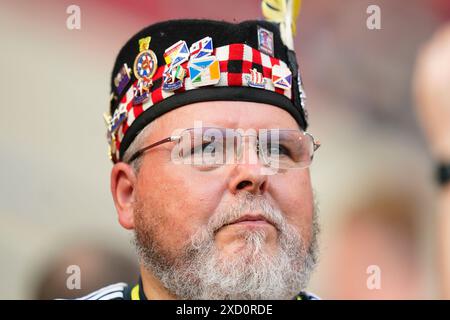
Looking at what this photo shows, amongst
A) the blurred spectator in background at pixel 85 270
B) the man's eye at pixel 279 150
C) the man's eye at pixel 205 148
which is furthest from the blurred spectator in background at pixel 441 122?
the blurred spectator in background at pixel 85 270

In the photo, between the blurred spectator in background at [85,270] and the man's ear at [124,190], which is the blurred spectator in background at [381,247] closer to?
the blurred spectator in background at [85,270]

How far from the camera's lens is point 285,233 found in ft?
7.30

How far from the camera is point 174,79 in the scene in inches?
91.4

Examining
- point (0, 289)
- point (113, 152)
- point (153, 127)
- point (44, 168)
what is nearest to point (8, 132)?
point (44, 168)

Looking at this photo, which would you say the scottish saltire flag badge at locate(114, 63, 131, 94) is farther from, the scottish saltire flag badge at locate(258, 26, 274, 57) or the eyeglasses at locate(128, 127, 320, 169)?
the scottish saltire flag badge at locate(258, 26, 274, 57)

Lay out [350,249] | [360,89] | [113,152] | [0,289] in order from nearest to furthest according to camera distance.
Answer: [113,152]
[0,289]
[350,249]
[360,89]

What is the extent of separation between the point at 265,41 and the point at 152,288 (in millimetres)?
894

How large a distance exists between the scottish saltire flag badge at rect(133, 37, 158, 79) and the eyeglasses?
245 mm

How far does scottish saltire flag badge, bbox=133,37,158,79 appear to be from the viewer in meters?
2.40

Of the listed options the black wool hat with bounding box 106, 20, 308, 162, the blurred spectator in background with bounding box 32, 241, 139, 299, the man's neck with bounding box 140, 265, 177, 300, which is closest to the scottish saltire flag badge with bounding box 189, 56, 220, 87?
the black wool hat with bounding box 106, 20, 308, 162

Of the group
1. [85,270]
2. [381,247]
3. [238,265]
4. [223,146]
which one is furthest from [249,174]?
[381,247]

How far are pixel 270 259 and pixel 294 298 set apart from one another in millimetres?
251
